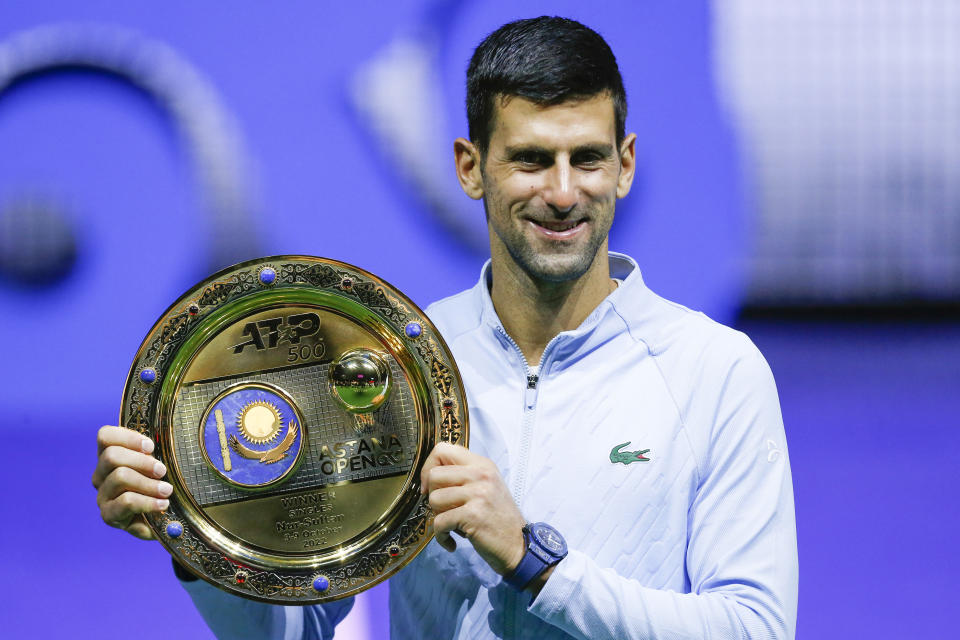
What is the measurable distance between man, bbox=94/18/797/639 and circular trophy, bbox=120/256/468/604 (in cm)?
8

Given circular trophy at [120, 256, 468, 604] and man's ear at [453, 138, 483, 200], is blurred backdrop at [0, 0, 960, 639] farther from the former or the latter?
circular trophy at [120, 256, 468, 604]

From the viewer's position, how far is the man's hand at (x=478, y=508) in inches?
55.4

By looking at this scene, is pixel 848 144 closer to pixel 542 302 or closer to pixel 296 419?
pixel 542 302

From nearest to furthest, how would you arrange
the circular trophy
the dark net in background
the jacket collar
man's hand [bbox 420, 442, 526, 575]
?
man's hand [bbox 420, 442, 526, 575] < the circular trophy < the jacket collar < the dark net in background

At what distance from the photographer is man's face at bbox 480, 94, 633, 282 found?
1.57m

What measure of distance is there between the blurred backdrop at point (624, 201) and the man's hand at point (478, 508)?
1.08 m

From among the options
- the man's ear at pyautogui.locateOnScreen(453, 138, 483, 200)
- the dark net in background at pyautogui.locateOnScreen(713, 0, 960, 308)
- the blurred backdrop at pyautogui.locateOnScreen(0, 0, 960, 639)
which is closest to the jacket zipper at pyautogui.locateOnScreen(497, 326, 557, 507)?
the man's ear at pyautogui.locateOnScreen(453, 138, 483, 200)

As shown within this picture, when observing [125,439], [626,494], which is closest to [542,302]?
[626,494]

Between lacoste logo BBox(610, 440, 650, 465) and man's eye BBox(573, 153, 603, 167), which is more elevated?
man's eye BBox(573, 153, 603, 167)

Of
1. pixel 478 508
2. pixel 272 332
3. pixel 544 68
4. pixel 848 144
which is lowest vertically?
pixel 478 508

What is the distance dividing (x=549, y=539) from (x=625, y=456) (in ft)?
0.64

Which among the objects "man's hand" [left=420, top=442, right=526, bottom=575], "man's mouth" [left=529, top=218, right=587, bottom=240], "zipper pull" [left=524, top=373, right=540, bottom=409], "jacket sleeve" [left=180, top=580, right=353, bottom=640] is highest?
"man's mouth" [left=529, top=218, right=587, bottom=240]

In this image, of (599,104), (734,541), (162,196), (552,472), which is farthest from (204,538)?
(162,196)

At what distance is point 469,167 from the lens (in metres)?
1.75
